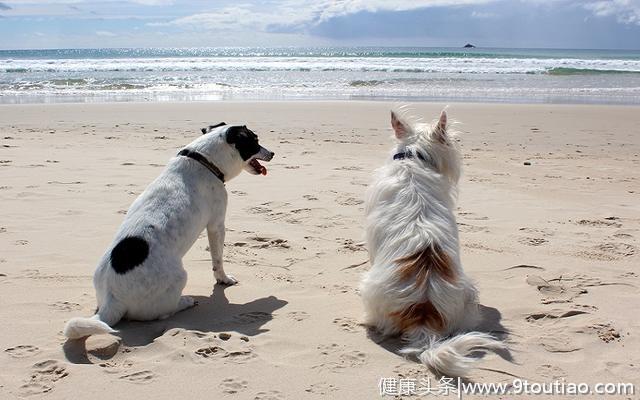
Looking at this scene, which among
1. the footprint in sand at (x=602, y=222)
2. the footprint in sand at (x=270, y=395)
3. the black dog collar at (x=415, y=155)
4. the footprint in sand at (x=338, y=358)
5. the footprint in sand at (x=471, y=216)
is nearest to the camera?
the footprint in sand at (x=270, y=395)

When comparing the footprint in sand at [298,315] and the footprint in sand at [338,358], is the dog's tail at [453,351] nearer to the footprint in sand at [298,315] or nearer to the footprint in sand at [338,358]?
the footprint in sand at [338,358]

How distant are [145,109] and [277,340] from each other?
13924 mm

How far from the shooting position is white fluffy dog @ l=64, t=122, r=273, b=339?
384 centimetres

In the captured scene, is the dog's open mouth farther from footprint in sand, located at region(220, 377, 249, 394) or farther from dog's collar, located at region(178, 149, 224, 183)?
footprint in sand, located at region(220, 377, 249, 394)

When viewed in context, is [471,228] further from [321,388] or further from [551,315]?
[321,388]

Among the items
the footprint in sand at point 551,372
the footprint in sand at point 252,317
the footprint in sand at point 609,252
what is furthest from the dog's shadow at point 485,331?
the footprint in sand at point 609,252

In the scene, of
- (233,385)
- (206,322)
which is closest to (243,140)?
(206,322)

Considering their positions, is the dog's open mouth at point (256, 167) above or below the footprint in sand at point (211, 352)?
above

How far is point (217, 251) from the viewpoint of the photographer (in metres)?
4.71

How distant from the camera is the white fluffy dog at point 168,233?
3.84 meters

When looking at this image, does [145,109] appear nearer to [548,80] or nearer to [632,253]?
[632,253]

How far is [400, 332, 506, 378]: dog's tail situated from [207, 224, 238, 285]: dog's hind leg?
183 centimetres

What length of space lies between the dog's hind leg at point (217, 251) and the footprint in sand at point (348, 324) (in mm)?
1147

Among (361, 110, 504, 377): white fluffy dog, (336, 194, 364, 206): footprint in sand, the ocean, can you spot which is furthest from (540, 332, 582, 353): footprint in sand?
the ocean
